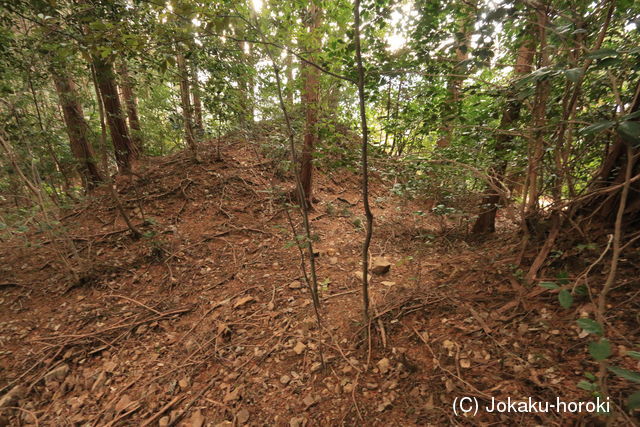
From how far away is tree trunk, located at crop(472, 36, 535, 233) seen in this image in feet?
8.50

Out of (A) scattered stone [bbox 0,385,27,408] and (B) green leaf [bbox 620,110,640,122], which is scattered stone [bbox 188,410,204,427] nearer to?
(A) scattered stone [bbox 0,385,27,408]

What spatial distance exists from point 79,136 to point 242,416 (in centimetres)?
593

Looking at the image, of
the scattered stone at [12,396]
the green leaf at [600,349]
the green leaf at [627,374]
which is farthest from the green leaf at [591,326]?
the scattered stone at [12,396]

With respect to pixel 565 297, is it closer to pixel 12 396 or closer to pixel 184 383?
pixel 184 383

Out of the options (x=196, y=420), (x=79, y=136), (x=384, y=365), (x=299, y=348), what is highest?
(x=79, y=136)

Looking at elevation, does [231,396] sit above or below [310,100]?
below

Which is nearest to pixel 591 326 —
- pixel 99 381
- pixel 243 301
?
pixel 243 301

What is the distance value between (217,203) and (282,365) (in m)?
4.00

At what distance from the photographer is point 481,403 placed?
1.74 metres

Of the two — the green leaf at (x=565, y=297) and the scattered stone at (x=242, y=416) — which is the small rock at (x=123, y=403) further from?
the green leaf at (x=565, y=297)

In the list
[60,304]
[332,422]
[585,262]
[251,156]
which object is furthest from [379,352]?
[251,156]

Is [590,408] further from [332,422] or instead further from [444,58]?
[444,58]

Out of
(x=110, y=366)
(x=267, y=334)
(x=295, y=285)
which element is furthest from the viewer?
(x=295, y=285)

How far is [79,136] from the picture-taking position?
4980 millimetres
